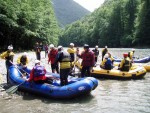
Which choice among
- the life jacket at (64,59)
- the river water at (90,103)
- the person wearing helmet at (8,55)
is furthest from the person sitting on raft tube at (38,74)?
the person wearing helmet at (8,55)

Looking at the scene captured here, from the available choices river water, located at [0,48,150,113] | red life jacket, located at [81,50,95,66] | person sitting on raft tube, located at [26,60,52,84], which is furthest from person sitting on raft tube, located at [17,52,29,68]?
red life jacket, located at [81,50,95,66]

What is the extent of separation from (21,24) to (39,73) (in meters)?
28.2

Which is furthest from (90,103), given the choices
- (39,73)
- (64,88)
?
(39,73)

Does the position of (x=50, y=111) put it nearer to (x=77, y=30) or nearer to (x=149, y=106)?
(x=149, y=106)

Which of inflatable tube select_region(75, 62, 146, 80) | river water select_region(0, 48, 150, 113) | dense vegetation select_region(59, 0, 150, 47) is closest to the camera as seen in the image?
river water select_region(0, 48, 150, 113)

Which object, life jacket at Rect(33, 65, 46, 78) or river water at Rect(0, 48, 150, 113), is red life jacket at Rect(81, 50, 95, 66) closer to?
river water at Rect(0, 48, 150, 113)

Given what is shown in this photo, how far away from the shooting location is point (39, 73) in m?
11.4

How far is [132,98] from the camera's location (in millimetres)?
11383

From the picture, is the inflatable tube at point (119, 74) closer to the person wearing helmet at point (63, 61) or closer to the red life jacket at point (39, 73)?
the person wearing helmet at point (63, 61)

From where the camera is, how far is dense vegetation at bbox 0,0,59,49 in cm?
3231

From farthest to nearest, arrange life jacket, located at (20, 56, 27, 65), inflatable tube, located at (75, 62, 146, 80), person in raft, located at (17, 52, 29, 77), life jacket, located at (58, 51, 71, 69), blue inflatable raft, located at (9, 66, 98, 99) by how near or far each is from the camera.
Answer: inflatable tube, located at (75, 62, 146, 80) → person in raft, located at (17, 52, 29, 77) → life jacket, located at (20, 56, 27, 65) → life jacket, located at (58, 51, 71, 69) → blue inflatable raft, located at (9, 66, 98, 99)

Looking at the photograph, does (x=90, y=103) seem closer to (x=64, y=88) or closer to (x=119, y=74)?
(x=64, y=88)

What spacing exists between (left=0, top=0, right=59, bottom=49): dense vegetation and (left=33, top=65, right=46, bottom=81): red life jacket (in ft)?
68.9

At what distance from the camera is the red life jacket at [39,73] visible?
37.0 feet
